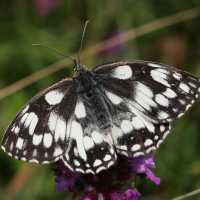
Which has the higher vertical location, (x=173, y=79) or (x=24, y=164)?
(x=24, y=164)

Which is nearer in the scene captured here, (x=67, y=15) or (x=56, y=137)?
(x=56, y=137)

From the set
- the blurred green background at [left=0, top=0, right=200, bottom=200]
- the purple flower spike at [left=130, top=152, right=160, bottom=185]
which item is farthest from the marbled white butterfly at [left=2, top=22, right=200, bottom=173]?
the blurred green background at [left=0, top=0, right=200, bottom=200]

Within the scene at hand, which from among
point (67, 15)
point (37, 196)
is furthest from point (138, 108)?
point (67, 15)

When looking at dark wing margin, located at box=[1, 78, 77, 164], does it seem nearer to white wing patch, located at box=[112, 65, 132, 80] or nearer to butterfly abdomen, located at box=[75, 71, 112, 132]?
butterfly abdomen, located at box=[75, 71, 112, 132]

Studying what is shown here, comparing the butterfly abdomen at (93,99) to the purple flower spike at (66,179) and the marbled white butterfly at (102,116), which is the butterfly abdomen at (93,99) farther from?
the purple flower spike at (66,179)

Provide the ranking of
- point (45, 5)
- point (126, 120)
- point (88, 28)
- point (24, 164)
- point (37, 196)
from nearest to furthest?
point (126, 120) < point (37, 196) < point (24, 164) < point (88, 28) < point (45, 5)

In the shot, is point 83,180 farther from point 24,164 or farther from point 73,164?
point 24,164

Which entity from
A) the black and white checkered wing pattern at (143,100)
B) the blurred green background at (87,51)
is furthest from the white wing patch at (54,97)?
the blurred green background at (87,51)
